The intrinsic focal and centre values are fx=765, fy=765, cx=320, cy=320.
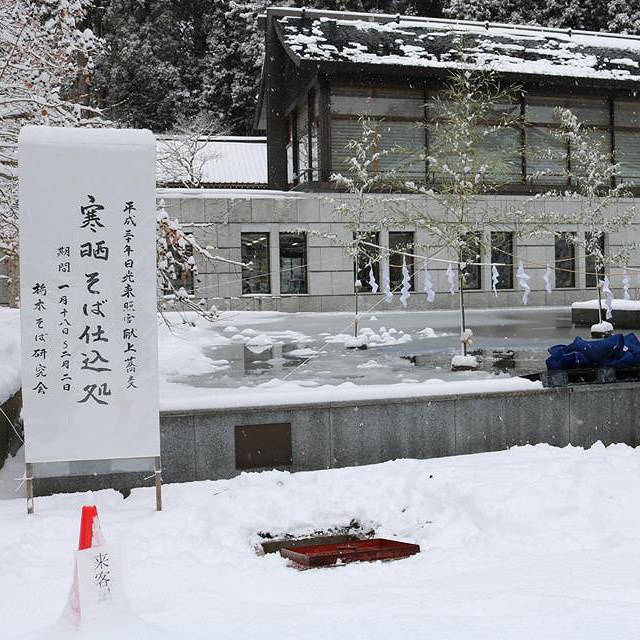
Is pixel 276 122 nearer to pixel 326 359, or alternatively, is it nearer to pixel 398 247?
pixel 398 247

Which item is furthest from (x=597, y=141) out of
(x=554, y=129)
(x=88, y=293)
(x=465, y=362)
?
(x=88, y=293)

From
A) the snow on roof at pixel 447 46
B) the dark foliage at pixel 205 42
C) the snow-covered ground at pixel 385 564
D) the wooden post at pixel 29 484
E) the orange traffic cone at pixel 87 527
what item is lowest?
the snow-covered ground at pixel 385 564

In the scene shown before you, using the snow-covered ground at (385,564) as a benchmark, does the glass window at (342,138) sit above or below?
above

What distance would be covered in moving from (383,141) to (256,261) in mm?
5304

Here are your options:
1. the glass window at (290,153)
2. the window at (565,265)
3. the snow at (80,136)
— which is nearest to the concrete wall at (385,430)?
the snow at (80,136)

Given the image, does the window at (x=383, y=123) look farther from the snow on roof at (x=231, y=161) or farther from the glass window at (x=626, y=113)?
the glass window at (x=626, y=113)

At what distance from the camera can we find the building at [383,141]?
74.3 feet

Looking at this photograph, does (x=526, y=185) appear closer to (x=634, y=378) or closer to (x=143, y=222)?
(x=634, y=378)

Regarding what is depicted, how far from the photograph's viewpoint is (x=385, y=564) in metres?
5.59

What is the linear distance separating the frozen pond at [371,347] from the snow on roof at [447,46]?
7.72 meters

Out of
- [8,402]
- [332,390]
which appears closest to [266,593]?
[332,390]

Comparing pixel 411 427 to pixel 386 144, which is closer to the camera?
pixel 411 427

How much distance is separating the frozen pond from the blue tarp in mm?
917

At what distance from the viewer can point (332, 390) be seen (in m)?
8.29
